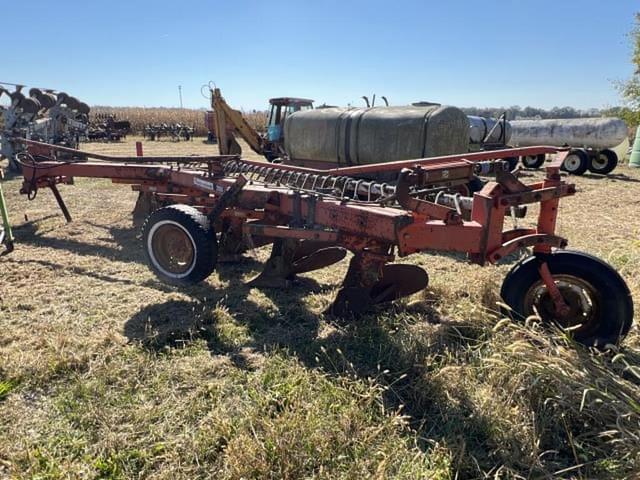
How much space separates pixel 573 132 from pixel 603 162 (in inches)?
52.2

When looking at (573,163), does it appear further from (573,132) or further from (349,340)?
(349,340)

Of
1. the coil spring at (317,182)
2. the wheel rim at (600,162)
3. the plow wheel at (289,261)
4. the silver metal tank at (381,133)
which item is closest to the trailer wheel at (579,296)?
the coil spring at (317,182)

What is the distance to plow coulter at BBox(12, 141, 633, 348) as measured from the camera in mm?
2857

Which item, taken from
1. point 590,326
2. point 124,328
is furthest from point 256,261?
point 590,326

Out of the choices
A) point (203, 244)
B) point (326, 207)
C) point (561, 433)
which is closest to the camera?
point (561, 433)

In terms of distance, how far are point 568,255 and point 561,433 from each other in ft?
3.62

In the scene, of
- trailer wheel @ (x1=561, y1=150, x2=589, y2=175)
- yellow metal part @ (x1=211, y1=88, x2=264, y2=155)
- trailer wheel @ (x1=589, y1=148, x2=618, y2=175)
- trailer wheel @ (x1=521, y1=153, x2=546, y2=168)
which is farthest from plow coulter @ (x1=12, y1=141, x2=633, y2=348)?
trailer wheel @ (x1=521, y1=153, x2=546, y2=168)

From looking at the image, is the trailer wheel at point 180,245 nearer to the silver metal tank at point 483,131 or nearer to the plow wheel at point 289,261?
the plow wheel at point 289,261

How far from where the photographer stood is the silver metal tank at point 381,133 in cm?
591

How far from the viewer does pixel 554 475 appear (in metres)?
2.10

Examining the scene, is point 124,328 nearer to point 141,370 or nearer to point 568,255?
point 141,370

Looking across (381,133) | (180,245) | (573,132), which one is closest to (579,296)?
(180,245)

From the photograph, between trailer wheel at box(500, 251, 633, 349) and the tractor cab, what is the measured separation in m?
11.1

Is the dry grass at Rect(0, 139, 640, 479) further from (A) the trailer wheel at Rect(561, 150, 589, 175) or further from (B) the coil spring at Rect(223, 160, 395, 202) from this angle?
(A) the trailer wheel at Rect(561, 150, 589, 175)
